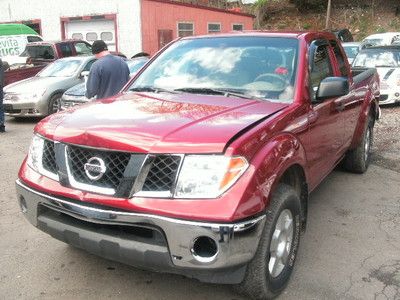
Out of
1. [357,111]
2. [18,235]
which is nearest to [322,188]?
[357,111]

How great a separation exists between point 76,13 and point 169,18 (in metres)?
4.15

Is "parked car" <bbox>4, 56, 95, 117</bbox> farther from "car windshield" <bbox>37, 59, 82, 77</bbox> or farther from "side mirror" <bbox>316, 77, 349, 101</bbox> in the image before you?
"side mirror" <bbox>316, 77, 349, 101</bbox>

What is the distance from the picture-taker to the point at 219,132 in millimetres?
2764

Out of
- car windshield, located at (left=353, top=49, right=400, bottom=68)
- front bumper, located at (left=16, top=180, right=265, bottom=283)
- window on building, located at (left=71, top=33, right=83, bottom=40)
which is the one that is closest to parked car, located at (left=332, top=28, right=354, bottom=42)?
car windshield, located at (left=353, top=49, right=400, bottom=68)

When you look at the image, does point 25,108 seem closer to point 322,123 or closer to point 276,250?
point 322,123

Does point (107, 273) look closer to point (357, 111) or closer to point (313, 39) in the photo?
point (313, 39)

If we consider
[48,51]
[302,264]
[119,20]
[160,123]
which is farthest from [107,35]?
[160,123]

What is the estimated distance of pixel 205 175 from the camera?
261 centimetres

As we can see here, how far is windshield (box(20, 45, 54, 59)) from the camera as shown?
46.9 feet

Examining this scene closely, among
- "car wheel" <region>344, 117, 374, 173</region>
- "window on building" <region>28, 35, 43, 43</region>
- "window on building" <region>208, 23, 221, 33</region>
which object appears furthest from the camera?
"window on building" <region>208, 23, 221, 33</region>

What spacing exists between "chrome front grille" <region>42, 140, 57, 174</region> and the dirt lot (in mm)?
865

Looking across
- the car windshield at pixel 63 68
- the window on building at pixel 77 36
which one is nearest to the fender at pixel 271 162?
the car windshield at pixel 63 68

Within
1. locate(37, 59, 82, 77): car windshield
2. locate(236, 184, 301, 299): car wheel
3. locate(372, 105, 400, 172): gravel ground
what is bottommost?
locate(372, 105, 400, 172): gravel ground

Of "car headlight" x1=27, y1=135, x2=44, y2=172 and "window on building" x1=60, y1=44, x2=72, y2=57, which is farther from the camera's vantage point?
"window on building" x1=60, y1=44, x2=72, y2=57
